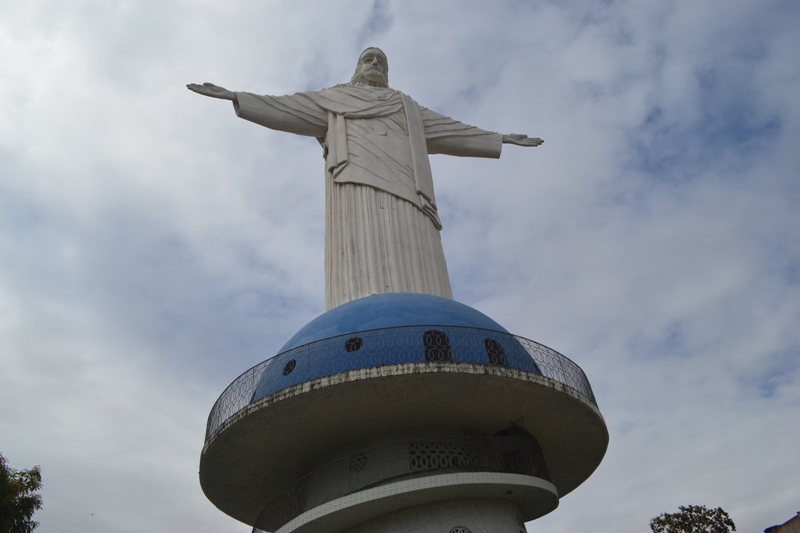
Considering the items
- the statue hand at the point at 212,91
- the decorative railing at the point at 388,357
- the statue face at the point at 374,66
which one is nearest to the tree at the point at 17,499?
the decorative railing at the point at 388,357

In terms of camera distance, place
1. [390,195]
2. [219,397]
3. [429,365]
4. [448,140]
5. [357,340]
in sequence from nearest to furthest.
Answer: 1. [429,365]
2. [357,340]
3. [219,397]
4. [390,195]
5. [448,140]

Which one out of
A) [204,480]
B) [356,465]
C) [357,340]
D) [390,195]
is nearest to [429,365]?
[357,340]

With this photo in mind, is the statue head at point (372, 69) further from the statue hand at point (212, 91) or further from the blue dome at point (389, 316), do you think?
the blue dome at point (389, 316)

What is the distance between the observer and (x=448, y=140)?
21172mm

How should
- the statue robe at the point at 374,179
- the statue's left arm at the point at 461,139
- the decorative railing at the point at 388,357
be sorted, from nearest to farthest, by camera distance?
the decorative railing at the point at 388,357 < the statue robe at the point at 374,179 < the statue's left arm at the point at 461,139

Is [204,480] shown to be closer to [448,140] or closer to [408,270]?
[408,270]

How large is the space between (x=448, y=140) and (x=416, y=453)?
Answer: 10.9 metres

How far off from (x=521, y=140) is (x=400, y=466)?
12430mm

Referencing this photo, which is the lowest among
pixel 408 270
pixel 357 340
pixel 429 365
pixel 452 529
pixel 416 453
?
pixel 452 529

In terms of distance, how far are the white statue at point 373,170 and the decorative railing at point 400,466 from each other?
3.90 metres

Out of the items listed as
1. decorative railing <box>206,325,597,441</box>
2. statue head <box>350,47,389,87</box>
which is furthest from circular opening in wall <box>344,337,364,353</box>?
statue head <box>350,47,389,87</box>

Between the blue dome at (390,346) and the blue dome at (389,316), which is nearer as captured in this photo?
the blue dome at (390,346)

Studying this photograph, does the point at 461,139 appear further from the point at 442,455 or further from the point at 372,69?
the point at 442,455

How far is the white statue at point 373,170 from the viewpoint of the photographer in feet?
54.1
